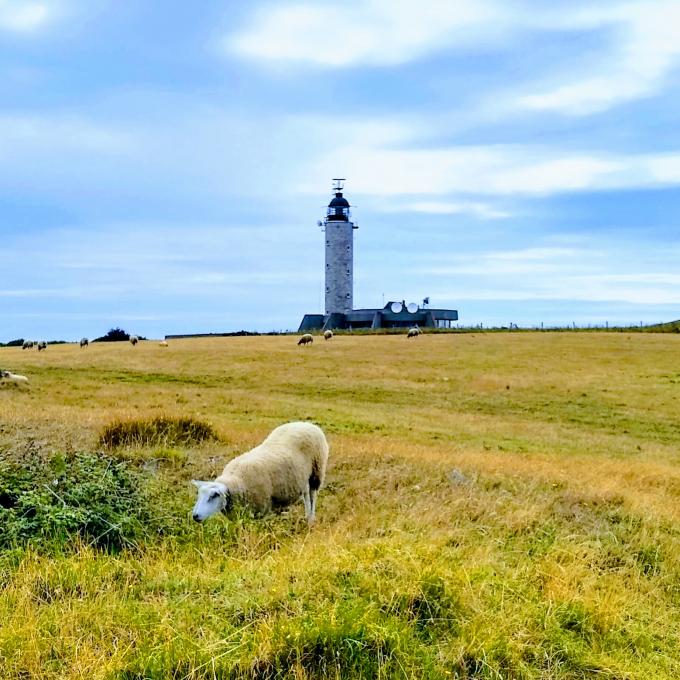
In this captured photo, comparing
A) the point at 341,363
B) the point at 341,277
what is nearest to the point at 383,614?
the point at 341,363

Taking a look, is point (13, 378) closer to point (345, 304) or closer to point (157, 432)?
point (157, 432)

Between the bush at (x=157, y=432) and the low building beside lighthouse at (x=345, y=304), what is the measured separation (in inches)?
3302

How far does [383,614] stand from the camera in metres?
5.57

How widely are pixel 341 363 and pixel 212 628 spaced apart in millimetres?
40514

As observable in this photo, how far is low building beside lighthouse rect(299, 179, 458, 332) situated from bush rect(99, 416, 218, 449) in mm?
83868

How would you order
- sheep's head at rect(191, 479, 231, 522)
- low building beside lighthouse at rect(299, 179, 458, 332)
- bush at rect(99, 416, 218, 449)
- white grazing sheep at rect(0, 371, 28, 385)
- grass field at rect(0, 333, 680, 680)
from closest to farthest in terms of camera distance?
1. grass field at rect(0, 333, 680, 680)
2. sheep's head at rect(191, 479, 231, 522)
3. bush at rect(99, 416, 218, 449)
4. white grazing sheep at rect(0, 371, 28, 385)
5. low building beside lighthouse at rect(299, 179, 458, 332)

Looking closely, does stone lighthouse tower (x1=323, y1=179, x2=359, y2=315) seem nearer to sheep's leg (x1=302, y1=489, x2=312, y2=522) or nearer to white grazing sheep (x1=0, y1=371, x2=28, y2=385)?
white grazing sheep (x1=0, y1=371, x2=28, y2=385)

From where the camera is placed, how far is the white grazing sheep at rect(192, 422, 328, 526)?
8.67 m

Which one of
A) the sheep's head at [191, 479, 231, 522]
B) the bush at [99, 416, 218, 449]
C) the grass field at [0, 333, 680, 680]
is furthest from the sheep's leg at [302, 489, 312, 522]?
the bush at [99, 416, 218, 449]

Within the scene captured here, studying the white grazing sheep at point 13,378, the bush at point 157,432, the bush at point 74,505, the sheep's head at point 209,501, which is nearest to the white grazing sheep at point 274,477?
the sheep's head at point 209,501

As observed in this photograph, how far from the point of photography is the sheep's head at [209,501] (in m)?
8.30

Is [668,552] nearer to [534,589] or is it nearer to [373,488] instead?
[534,589]

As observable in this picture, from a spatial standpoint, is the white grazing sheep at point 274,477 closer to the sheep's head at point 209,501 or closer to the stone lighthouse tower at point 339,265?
the sheep's head at point 209,501

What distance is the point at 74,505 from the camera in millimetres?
7969
